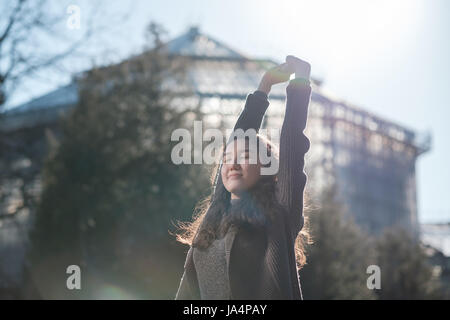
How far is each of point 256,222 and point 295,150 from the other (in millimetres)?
336

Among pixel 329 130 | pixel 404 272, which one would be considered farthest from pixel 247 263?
pixel 329 130

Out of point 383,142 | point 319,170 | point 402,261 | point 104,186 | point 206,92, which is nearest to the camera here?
point 104,186

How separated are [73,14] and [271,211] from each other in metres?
10.0

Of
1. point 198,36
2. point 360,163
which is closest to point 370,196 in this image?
point 360,163

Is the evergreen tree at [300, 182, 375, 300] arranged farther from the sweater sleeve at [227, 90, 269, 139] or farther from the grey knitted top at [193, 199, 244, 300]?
the grey knitted top at [193, 199, 244, 300]

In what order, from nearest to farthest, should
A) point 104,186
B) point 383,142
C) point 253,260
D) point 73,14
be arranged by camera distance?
1. point 253,260
2. point 73,14
3. point 104,186
4. point 383,142

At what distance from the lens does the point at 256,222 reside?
236 cm

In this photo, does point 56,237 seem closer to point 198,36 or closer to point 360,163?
point 198,36

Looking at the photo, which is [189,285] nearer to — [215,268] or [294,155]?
[215,268]

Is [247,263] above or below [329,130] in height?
below

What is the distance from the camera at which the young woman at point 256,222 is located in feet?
7.55

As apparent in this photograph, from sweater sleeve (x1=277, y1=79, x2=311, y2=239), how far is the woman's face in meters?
0.10

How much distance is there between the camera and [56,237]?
13891 millimetres

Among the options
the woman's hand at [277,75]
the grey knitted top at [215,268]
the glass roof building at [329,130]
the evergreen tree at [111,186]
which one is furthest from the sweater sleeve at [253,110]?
the glass roof building at [329,130]
